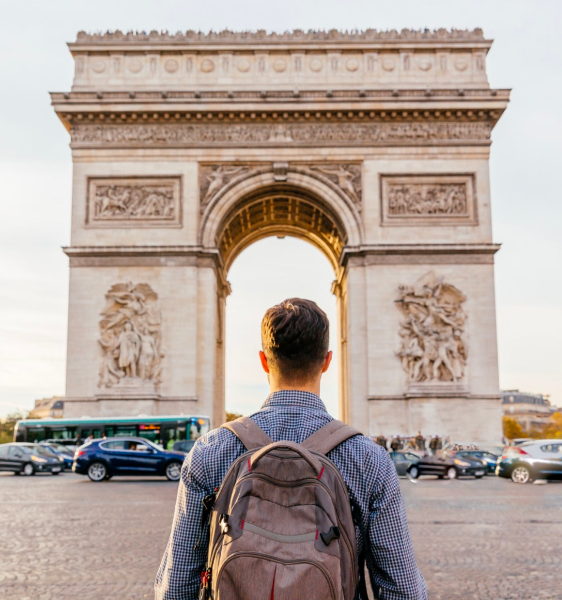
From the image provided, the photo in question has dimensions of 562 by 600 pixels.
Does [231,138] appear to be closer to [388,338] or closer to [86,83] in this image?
[86,83]

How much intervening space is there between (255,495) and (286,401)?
0.50 meters

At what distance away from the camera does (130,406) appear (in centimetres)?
2923

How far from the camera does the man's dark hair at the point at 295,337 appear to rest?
2564 mm

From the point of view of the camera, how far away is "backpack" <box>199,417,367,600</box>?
2.07 metres

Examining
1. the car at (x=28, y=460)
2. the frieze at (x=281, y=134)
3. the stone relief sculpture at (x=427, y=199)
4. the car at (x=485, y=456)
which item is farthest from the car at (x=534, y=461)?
the car at (x=28, y=460)

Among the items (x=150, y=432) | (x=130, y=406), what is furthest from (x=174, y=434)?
(x=130, y=406)

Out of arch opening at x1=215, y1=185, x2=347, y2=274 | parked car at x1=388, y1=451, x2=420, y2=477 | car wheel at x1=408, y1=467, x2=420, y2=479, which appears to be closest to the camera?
parked car at x1=388, y1=451, x2=420, y2=477

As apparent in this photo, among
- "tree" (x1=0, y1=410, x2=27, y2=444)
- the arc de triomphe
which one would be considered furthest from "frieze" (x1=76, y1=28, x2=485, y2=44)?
"tree" (x1=0, y1=410, x2=27, y2=444)

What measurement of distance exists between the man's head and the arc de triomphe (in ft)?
88.2

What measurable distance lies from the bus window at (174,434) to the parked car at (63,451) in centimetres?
370

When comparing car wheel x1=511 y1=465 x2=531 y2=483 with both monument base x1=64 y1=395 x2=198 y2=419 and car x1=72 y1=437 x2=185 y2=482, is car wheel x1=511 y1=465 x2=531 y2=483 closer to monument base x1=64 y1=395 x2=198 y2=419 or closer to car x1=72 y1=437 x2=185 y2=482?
car x1=72 y1=437 x2=185 y2=482

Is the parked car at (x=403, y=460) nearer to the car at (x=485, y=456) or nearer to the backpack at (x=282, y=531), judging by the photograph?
the car at (x=485, y=456)

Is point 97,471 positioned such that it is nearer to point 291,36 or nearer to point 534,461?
point 534,461

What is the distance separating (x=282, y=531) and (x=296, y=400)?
569 mm
